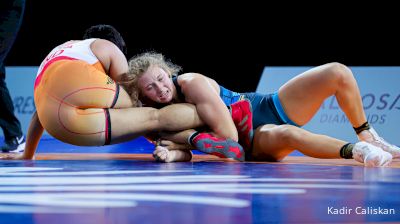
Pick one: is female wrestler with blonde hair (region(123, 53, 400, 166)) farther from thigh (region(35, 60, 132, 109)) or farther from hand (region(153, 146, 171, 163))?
thigh (region(35, 60, 132, 109))

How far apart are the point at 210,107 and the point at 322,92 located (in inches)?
21.1

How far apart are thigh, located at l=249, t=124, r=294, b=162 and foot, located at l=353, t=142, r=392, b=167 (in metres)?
0.37

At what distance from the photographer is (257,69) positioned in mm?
6043

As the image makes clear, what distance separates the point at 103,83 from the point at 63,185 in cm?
95

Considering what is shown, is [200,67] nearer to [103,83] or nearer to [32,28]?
[32,28]

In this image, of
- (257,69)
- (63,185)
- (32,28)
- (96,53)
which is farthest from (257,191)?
(32,28)

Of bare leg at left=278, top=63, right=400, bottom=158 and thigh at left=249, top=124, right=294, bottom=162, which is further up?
bare leg at left=278, top=63, right=400, bottom=158

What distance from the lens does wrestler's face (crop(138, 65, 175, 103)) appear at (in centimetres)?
276

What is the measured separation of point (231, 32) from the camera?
620 cm

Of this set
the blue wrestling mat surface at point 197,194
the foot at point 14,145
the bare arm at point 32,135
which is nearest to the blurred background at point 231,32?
the foot at point 14,145

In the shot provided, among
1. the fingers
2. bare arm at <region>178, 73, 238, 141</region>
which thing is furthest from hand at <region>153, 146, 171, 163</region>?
bare arm at <region>178, 73, 238, 141</region>

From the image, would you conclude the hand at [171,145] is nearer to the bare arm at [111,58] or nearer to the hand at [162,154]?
the hand at [162,154]

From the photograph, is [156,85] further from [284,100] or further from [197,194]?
[197,194]

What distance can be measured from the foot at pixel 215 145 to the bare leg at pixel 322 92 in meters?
0.38
